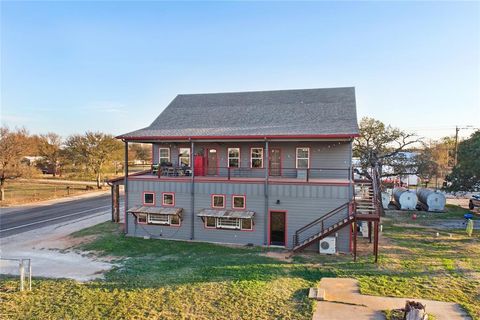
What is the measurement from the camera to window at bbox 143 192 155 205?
17.6 metres

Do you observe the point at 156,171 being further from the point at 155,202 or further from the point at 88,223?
the point at 88,223

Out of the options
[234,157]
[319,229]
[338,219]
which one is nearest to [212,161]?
[234,157]

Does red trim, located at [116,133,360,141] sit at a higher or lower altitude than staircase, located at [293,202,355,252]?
higher

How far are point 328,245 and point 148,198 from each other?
10162 millimetres

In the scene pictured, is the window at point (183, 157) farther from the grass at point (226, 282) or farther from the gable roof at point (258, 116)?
the grass at point (226, 282)

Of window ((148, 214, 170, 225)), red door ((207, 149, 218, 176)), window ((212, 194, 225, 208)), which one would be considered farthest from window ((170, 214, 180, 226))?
red door ((207, 149, 218, 176))

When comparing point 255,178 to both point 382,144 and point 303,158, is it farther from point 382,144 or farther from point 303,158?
point 382,144

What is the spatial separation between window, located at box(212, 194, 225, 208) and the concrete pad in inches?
297

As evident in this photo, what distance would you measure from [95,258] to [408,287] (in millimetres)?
12942

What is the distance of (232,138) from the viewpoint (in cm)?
1608

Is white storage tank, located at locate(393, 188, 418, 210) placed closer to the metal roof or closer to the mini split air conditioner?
the mini split air conditioner

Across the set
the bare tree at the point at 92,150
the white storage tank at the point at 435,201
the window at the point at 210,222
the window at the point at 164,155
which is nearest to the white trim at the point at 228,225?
the window at the point at 210,222

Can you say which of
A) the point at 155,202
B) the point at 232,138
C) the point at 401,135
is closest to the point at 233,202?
the point at 232,138

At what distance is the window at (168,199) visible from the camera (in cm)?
1728
